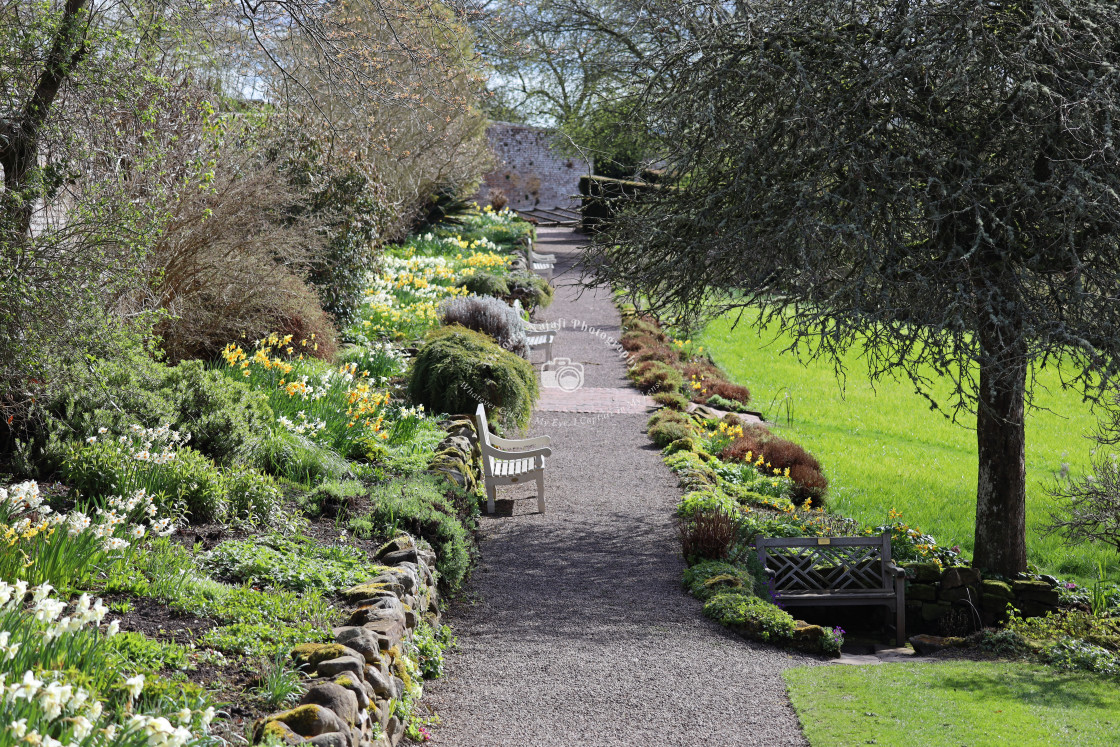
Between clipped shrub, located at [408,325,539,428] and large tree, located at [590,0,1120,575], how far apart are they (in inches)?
142

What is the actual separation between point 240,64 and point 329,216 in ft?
7.19

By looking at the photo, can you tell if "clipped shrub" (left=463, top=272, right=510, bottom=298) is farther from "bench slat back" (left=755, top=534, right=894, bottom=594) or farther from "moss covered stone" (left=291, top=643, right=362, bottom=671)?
"moss covered stone" (left=291, top=643, right=362, bottom=671)

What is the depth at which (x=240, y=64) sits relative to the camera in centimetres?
1147

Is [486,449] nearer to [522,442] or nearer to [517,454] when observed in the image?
[517,454]

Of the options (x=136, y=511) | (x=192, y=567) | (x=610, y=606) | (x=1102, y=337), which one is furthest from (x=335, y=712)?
(x=1102, y=337)

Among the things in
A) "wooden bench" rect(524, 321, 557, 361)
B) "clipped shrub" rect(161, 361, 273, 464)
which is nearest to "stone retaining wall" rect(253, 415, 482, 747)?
"clipped shrub" rect(161, 361, 273, 464)

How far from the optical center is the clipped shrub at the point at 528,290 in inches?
674

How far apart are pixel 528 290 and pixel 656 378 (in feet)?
13.7

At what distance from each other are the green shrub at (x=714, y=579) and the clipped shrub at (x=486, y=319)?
601 centimetres

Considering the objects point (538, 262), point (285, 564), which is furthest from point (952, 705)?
point (538, 262)

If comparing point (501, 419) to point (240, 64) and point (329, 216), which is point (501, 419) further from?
point (240, 64)

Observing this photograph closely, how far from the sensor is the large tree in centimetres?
566

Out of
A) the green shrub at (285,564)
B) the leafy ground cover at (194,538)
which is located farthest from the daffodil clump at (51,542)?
the green shrub at (285,564)

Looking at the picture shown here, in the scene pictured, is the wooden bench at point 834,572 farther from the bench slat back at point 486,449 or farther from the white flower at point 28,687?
the white flower at point 28,687
